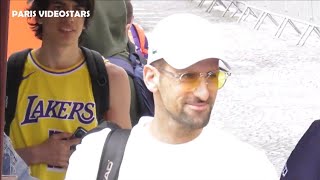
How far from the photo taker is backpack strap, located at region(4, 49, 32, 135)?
270cm

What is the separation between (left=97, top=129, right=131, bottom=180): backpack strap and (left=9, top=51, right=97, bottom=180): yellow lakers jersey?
2.41 feet

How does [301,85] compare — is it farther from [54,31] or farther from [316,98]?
[54,31]

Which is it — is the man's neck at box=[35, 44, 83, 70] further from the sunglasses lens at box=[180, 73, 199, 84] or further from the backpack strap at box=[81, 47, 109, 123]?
the sunglasses lens at box=[180, 73, 199, 84]

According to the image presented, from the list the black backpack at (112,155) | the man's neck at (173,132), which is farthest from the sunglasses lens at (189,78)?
the black backpack at (112,155)

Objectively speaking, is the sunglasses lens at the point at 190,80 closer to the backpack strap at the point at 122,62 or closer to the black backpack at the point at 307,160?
the black backpack at the point at 307,160

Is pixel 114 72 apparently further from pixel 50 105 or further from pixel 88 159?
pixel 88 159

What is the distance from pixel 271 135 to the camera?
21.7ft

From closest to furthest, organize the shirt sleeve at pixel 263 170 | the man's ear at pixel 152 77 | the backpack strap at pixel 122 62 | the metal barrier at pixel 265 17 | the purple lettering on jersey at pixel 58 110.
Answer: the shirt sleeve at pixel 263 170, the man's ear at pixel 152 77, the purple lettering on jersey at pixel 58 110, the backpack strap at pixel 122 62, the metal barrier at pixel 265 17

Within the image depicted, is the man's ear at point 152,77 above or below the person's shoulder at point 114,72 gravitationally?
above

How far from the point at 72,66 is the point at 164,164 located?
0.97 metres

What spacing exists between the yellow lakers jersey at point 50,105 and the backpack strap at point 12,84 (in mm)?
15

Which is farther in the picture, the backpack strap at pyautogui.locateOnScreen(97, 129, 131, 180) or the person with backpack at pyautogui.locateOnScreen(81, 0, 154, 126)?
the person with backpack at pyautogui.locateOnScreen(81, 0, 154, 126)

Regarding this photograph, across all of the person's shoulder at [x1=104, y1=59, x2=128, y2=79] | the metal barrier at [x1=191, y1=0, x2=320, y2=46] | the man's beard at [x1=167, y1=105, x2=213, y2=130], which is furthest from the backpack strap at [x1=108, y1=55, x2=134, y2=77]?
the metal barrier at [x1=191, y1=0, x2=320, y2=46]

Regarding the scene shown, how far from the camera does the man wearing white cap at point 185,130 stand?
186cm
